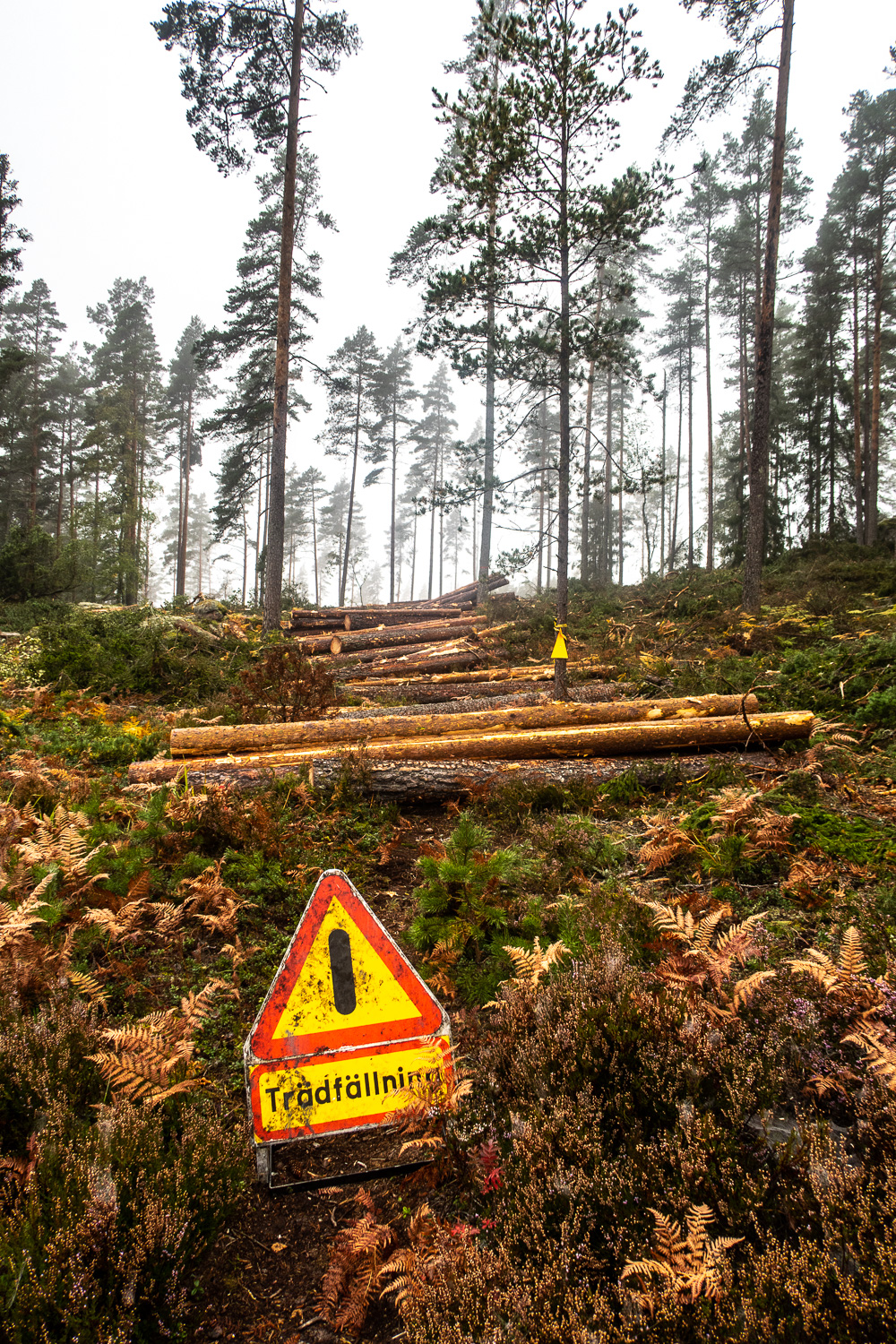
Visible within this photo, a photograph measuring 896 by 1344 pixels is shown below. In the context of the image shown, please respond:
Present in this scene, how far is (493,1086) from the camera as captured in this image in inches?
103

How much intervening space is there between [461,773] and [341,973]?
13.5 feet

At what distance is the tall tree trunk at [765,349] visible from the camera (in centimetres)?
1303

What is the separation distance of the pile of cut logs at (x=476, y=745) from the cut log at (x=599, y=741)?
0.01m

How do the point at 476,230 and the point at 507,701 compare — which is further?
the point at 507,701

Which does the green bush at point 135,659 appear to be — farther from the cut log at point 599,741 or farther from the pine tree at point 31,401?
the pine tree at point 31,401

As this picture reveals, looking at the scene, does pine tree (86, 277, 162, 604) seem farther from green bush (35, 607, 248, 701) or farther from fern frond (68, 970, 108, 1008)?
fern frond (68, 970, 108, 1008)

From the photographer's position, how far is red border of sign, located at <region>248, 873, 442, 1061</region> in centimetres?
254

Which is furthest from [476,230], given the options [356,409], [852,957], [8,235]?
[356,409]

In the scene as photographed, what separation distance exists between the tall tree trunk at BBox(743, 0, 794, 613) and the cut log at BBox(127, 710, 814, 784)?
302 inches

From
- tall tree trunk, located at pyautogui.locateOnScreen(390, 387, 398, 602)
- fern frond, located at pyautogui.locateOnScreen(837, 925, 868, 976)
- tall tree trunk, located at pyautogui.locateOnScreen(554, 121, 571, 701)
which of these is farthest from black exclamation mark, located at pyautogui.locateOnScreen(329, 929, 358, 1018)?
tall tree trunk, located at pyautogui.locateOnScreen(390, 387, 398, 602)

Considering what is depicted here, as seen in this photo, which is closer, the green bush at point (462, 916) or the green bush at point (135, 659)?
the green bush at point (462, 916)

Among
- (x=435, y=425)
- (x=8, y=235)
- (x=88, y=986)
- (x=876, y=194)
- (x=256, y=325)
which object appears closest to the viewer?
(x=88, y=986)

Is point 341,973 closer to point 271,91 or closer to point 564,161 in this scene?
point 564,161

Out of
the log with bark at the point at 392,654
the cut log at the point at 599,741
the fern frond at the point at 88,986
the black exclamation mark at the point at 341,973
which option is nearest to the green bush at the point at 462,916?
the black exclamation mark at the point at 341,973
